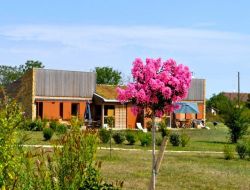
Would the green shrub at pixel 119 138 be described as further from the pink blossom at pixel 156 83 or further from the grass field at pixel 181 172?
the pink blossom at pixel 156 83

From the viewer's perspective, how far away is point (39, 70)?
150ft

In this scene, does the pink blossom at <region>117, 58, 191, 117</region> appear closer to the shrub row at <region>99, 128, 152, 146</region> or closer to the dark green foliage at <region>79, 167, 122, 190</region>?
the dark green foliage at <region>79, 167, 122, 190</region>

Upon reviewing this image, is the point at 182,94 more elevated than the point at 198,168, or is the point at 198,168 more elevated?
the point at 182,94

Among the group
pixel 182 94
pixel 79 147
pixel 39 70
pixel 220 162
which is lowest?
pixel 220 162

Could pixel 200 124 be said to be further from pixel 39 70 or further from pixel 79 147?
pixel 79 147

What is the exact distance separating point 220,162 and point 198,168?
2.57 meters

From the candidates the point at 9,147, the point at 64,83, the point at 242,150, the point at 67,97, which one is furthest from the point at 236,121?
the point at 9,147

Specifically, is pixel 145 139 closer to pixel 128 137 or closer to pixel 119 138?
pixel 128 137

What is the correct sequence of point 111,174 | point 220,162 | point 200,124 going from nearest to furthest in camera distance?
1. point 111,174
2. point 220,162
3. point 200,124

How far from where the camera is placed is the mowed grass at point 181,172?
42.4 feet

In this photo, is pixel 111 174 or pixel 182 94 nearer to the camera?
pixel 182 94

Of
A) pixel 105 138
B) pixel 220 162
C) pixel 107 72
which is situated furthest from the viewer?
pixel 107 72

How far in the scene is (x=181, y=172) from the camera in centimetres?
1530

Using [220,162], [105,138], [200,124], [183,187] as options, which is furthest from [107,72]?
[183,187]
